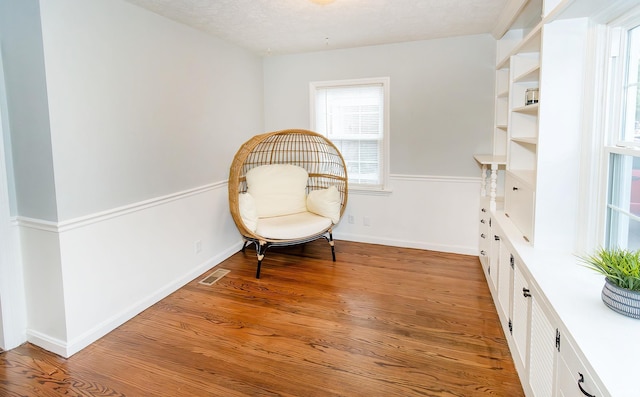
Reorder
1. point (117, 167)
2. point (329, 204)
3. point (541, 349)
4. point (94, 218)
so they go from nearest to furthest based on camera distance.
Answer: point (541, 349) < point (94, 218) < point (117, 167) < point (329, 204)

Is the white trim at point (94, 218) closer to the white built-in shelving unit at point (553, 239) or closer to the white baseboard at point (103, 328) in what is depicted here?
the white baseboard at point (103, 328)

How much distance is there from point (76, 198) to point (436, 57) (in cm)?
342

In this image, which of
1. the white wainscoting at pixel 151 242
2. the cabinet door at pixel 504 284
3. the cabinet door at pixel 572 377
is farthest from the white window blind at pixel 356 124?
the cabinet door at pixel 572 377

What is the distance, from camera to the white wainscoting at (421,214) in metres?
4.00

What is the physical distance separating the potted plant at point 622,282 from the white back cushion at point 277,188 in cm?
302

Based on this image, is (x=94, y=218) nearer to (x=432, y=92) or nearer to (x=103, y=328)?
(x=103, y=328)

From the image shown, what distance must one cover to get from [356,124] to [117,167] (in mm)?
2611

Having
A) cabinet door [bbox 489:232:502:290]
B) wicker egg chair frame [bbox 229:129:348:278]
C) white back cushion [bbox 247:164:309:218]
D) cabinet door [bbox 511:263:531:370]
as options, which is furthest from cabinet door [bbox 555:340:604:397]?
white back cushion [bbox 247:164:309:218]

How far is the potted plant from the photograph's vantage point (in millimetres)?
1323

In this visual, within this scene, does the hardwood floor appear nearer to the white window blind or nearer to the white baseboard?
the white baseboard

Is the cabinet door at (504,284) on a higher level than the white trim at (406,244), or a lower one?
higher

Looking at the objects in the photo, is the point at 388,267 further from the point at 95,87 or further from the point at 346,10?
the point at 95,87

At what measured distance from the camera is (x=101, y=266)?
2508mm

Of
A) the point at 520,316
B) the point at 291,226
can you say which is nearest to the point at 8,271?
the point at 291,226
